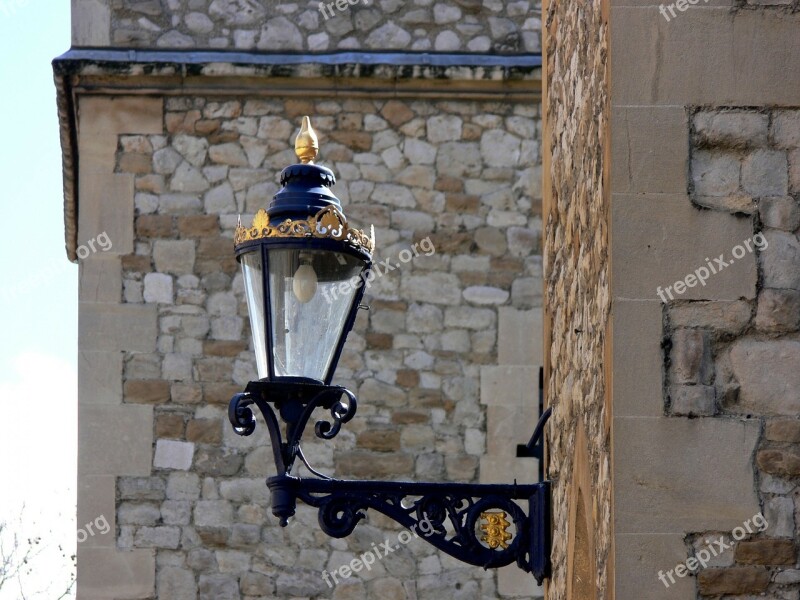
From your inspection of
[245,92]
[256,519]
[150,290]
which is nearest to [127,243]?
[150,290]

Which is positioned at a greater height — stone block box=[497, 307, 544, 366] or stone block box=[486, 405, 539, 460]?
stone block box=[497, 307, 544, 366]

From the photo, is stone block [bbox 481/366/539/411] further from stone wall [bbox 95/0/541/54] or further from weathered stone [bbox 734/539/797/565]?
weathered stone [bbox 734/539/797/565]

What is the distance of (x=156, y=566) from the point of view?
8.22 m

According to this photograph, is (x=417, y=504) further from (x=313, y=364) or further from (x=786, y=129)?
(x=786, y=129)

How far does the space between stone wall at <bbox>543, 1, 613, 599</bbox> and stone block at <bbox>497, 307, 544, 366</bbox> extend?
283cm

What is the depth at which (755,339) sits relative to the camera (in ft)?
13.2

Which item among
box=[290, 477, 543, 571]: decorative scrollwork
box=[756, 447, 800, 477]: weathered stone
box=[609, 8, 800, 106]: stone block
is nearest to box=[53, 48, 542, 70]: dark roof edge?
box=[290, 477, 543, 571]: decorative scrollwork

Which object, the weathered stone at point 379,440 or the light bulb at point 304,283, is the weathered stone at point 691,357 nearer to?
the light bulb at point 304,283

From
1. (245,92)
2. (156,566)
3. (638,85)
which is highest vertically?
(245,92)

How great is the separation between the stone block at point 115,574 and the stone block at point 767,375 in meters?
4.78

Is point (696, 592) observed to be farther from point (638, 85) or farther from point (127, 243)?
point (127, 243)

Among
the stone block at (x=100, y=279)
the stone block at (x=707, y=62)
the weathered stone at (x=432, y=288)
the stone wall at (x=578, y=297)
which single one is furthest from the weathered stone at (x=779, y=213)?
the stone block at (x=100, y=279)

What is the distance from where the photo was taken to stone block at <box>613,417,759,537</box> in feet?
12.7

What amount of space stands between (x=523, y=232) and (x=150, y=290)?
1908mm
